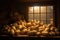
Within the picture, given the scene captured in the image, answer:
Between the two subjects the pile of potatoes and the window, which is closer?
the pile of potatoes

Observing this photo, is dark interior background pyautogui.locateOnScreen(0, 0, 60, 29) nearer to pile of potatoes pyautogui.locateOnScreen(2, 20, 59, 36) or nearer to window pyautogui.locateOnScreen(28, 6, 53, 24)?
window pyautogui.locateOnScreen(28, 6, 53, 24)

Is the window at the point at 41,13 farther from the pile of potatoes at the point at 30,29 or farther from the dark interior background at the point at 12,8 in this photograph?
the pile of potatoes at the point at 30,29

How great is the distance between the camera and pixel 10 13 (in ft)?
11.4

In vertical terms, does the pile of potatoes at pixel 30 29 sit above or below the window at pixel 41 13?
below

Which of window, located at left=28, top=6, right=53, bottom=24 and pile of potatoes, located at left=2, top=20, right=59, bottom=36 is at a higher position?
window, located at left=28, top=6, right=53, bottom=24

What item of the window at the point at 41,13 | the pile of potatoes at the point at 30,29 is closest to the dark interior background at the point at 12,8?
the window at the point at 41,13

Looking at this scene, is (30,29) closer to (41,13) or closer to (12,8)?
(41,13)

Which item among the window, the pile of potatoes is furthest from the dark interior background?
the pile of potatoes

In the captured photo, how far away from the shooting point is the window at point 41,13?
136 inches

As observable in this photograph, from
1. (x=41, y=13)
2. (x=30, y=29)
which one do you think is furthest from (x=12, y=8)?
(x=30, y=29)

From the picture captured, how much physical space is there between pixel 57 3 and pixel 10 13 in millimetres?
928

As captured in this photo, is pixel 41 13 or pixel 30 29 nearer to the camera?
pixel 30 29

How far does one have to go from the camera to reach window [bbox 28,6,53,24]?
3454 mm

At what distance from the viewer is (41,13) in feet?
11.4
